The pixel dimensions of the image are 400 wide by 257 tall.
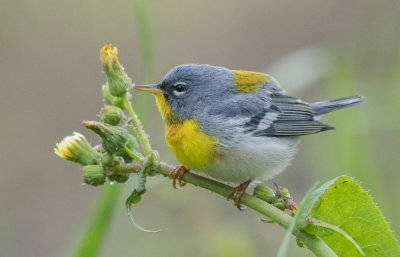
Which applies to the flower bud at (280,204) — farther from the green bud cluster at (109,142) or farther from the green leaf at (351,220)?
the green bud cluster at (109,142)

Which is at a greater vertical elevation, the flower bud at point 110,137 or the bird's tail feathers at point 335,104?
the flower bud at point 110,137

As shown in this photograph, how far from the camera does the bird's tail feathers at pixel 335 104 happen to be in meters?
3.91

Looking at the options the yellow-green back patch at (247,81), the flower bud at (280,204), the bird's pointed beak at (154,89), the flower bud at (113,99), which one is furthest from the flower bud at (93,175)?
the yellow-green back patch at (247,81)

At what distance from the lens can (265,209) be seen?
227 centimetres

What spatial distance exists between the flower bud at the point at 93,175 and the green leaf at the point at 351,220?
84 cm

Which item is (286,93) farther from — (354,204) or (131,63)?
→ (131,63)

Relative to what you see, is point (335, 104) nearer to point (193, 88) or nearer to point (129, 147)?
point (193, 88)

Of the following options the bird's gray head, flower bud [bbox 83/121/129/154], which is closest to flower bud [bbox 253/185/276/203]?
flower bud [bbox 83/121/129/154]

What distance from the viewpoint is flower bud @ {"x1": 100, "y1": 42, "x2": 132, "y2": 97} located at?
8.95ft

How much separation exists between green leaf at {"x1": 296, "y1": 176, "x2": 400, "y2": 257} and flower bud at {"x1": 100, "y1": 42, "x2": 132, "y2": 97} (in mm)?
1058

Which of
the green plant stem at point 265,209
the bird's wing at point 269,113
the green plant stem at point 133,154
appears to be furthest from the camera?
the bird's wing at point 269,113

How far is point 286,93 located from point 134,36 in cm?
642

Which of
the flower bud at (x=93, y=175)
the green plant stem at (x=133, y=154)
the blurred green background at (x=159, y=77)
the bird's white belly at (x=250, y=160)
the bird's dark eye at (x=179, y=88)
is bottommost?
the blurred green background at (x=159, y=77)

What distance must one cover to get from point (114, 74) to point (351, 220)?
1260mm
